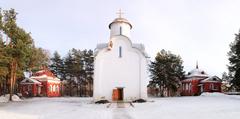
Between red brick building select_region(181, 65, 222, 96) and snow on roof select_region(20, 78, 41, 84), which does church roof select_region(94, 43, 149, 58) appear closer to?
red brick building select_region(181, 65, 222, 96)

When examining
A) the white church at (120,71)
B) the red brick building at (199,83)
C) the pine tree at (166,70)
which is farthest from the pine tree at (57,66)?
the white church at (120,71)

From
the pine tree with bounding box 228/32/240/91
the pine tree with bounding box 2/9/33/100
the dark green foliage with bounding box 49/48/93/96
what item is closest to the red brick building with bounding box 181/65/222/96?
the pine tree with bounding box 228/32/240/91

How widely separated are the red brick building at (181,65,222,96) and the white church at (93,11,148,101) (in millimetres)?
21352

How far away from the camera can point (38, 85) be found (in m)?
56.9

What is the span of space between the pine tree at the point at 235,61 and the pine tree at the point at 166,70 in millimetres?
11072

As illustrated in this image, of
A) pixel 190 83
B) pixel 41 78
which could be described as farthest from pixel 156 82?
pixel 41 78

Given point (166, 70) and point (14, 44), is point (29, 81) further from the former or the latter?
point (166, 70)

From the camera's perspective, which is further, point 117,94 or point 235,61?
point 235,61

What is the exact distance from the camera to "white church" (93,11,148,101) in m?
32.2

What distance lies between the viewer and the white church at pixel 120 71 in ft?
106

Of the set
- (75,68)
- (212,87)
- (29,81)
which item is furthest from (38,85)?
(212,87)

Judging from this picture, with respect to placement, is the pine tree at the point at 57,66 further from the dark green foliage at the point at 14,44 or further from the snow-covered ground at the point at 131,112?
the snow-covered ground at the point at 131,112

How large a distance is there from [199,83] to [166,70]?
21.2 feet

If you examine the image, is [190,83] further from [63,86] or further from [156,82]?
[63,86]
